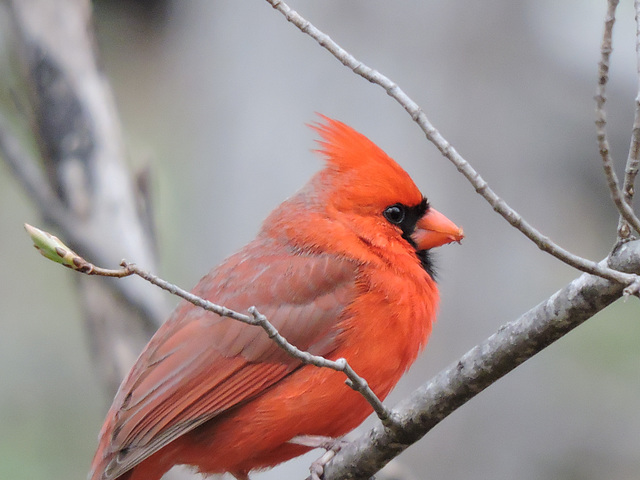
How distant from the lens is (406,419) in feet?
6.39

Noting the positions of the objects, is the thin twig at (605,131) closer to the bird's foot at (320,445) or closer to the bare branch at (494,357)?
the bare branch at (494,357)

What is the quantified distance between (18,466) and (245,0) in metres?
2.78

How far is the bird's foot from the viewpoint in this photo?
223cm

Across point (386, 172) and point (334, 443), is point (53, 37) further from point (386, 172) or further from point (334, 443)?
point (334, 443)

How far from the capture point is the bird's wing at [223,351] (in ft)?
8.35

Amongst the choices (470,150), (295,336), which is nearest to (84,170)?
(295,336)

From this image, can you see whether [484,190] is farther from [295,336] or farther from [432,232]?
[432,232]

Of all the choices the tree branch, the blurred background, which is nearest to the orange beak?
the blurred background

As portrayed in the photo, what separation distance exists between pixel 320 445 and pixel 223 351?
0.40m

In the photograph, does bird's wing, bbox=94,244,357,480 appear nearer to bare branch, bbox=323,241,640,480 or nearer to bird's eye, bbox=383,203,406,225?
bird's eye, bbox=383,203,406,225

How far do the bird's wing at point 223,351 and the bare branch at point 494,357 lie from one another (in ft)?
1.76

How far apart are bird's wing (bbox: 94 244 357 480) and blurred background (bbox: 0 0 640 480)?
968 mm

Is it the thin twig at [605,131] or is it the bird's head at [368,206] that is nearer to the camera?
the thin twig at [605,131]

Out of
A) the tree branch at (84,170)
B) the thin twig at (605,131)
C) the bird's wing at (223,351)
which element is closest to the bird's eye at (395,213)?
the bird's wing at (223,351)
